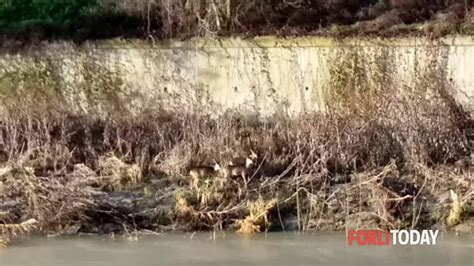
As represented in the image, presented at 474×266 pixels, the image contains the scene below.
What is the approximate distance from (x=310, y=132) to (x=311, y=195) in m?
1.07

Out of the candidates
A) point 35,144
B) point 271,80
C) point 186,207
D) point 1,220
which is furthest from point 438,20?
point 1,220

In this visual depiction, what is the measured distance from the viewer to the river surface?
20.6 feet

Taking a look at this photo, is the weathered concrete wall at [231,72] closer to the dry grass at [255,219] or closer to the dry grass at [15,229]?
the dry grass at [255,219]

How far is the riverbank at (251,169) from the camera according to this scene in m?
7.00

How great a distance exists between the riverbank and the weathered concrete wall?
0.19 m

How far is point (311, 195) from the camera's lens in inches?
284

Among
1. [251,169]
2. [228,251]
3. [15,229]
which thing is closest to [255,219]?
[228,251]

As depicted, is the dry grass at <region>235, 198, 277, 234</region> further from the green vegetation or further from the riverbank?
the green vegetation

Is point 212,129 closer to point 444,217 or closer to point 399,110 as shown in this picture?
point 399,110

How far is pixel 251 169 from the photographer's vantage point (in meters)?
7.73

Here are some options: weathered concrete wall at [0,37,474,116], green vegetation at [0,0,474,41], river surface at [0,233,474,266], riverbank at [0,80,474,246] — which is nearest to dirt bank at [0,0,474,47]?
green vegetation at [0,0,474,41]
